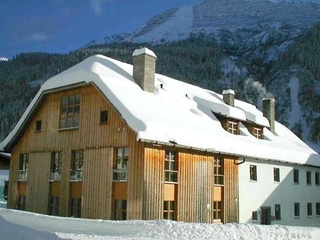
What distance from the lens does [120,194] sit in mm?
22031

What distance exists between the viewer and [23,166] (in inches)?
1120

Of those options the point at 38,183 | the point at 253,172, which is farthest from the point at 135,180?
the point at 253,172

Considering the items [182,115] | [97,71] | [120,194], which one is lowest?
[120,194]

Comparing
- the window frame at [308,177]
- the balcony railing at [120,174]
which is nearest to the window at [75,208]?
the balcony railing at [120,174]

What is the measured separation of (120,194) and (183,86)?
41.3 ft

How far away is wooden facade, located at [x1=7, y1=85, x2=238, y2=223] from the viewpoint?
21469mm

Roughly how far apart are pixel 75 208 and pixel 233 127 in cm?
1223

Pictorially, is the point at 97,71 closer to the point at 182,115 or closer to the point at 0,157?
the point at 182,115

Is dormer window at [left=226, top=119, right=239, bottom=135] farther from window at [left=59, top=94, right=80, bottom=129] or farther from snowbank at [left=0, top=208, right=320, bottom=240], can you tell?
snowbank at [left=0, top=208, right=320, bottom=240]

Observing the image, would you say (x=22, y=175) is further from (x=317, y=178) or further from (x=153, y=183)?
(x=317, y=178)

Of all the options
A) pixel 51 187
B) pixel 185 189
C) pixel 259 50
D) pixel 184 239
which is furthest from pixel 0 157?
pixel 259 50

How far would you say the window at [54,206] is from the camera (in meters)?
25.2

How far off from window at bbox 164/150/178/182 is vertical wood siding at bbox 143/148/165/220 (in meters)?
0.53

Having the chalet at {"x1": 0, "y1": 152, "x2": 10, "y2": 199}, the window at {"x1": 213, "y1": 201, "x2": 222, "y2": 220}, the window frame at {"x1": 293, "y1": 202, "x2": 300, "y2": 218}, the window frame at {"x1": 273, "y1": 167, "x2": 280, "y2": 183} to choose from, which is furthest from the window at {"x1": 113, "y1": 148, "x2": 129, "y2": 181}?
the chalet at {"x1": 0, "y1": 152, "x2": 10, "y2": 199}
